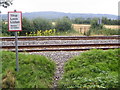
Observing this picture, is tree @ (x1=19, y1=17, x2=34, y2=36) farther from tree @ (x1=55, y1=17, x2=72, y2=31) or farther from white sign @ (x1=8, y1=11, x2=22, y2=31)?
white sign @ (x1=8, y1=11, x2=22, y2=31)

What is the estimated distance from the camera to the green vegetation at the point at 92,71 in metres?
7.26

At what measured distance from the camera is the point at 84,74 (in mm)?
7867

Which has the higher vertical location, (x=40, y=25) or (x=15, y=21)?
(x=15, y=21)

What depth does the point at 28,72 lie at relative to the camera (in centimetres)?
792

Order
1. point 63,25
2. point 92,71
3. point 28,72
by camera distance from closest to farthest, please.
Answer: point 28,72 → point 92,71 → point 63,25

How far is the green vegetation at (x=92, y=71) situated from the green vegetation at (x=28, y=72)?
55cm

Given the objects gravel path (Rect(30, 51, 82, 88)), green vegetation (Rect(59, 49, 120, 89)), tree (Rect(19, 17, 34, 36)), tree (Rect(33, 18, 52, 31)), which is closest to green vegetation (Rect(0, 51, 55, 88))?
gravel path (Rect(30, 51, 82, 88))

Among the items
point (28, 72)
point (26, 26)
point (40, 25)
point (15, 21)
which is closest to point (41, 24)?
point (40, 25)

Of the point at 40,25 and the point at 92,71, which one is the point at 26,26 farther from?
the point at 92,71

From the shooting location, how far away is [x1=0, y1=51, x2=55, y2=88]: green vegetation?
7305 mm

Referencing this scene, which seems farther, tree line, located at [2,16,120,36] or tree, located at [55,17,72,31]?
tree, located at [55,17,72,31]

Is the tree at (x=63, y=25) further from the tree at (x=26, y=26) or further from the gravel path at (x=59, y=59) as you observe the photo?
the gravel path at (x=59, y=59)

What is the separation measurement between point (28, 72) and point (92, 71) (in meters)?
2.08

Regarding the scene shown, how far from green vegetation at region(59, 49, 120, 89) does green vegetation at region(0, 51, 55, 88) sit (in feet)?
1.81
